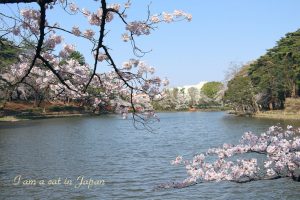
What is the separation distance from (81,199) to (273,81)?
41398 millimetres

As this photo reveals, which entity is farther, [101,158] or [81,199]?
[101,158]

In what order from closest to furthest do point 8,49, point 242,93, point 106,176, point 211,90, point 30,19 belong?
1. point 30,19
2. point 8,49
3. point 106,176
4. point 242,93
5. point 211,90

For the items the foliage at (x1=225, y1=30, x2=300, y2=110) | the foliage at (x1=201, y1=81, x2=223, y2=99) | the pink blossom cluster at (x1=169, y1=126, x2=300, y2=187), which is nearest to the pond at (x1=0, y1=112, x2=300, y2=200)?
the pink blossom cluster at (x1=169, y1=126, x2=300, y2=187)

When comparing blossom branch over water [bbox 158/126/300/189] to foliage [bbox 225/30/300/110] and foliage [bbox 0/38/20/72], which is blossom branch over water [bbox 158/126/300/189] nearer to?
foliage [bbox 0/38/20/72]

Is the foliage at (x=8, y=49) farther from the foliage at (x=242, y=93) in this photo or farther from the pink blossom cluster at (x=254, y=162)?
the foliage at (x=242, y=93)

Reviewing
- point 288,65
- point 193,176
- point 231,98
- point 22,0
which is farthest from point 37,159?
point 231,98

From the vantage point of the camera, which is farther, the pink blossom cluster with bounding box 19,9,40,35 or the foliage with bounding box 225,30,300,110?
the foliage with bounding box 225,30,300,110

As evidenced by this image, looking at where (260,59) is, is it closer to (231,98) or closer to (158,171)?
(231,98)

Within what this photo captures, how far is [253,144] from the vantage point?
21.2ft

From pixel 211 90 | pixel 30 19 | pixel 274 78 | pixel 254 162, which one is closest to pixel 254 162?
pixel 254 162

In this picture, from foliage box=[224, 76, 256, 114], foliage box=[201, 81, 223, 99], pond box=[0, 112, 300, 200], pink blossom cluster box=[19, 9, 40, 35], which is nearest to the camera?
pink blossom cluster box=[19, 9, 40, 35]

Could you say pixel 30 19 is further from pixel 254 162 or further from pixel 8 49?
pixel 254 162

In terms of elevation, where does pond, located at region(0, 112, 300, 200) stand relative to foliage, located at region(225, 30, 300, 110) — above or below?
below

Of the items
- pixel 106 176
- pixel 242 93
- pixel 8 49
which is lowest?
pixel 106 176
